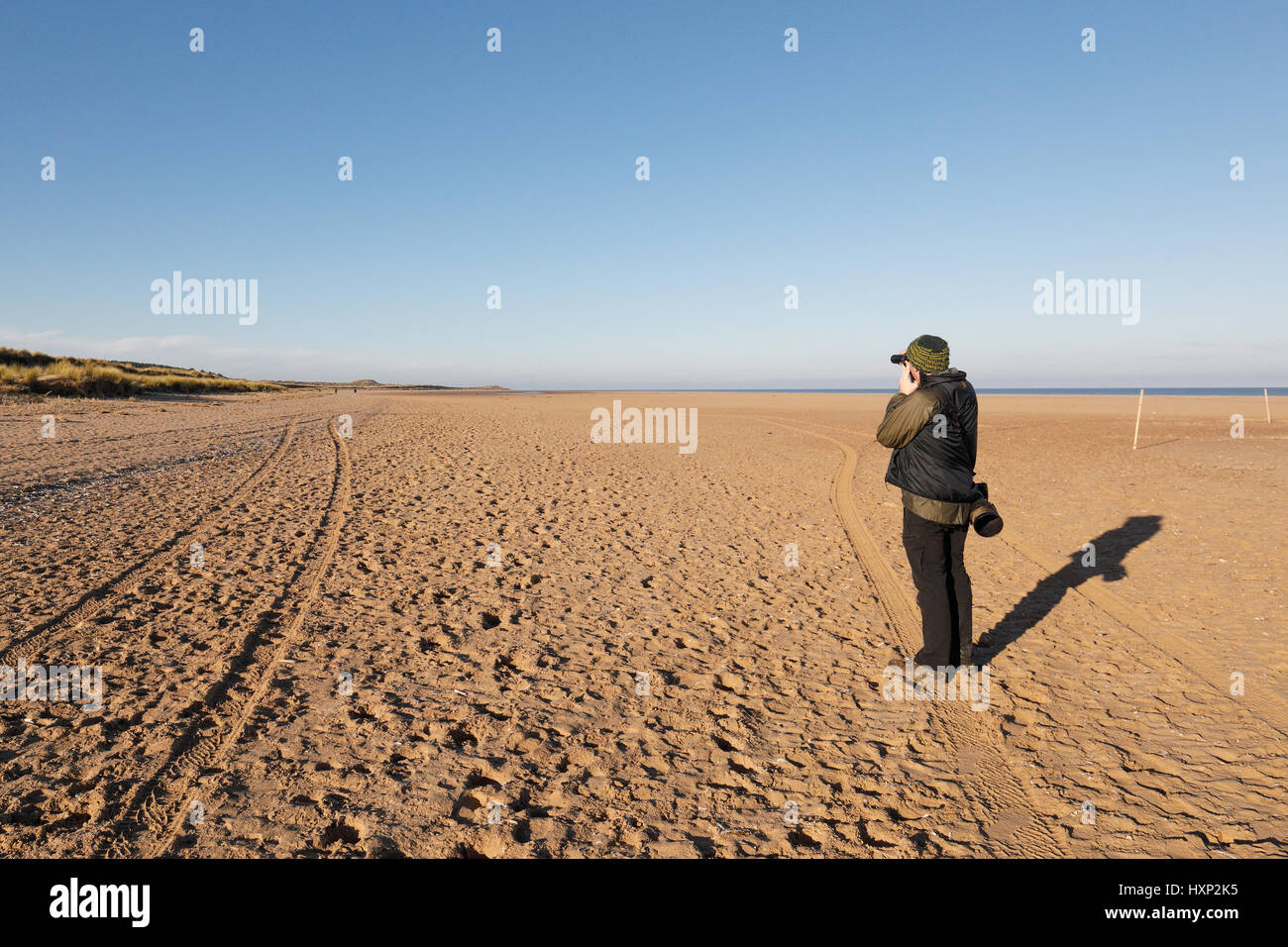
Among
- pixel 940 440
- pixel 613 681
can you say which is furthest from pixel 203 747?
pixel 940 440

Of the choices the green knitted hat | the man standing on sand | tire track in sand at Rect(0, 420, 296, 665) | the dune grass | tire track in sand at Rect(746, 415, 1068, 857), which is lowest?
tire track in sand at Rect(746, 415, 1068, 857)

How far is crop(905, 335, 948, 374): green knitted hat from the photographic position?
4.48m

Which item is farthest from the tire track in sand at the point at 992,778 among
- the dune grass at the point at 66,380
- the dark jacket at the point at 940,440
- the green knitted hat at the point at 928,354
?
the dune grass at the point at 66,380

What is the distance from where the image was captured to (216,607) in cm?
607

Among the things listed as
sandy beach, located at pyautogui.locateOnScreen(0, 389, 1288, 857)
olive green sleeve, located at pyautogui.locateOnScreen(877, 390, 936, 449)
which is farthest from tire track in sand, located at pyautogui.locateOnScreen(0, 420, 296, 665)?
olive green sleeve, located at pyautogui.locateOnScreen(877, 390, 936, 449)

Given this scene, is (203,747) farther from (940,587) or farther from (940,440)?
(940,440)

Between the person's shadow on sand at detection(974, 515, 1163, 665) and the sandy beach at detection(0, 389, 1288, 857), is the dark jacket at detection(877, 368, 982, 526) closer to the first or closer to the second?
the sandy beach at detection(0, 389, 1288, 857)

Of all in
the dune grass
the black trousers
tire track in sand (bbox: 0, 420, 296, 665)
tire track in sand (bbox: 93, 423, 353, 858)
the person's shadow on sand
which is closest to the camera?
tire track in sand (bbox: 93, 423, 353, 858)

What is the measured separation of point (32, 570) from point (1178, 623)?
11.5 m

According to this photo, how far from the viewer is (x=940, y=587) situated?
473 cm

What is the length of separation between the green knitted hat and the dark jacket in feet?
0.22

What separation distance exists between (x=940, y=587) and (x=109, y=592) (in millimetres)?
7471

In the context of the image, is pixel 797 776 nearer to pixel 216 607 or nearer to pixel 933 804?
pixel 933 804

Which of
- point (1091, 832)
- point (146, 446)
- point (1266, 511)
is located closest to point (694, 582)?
point (1091, 832)
